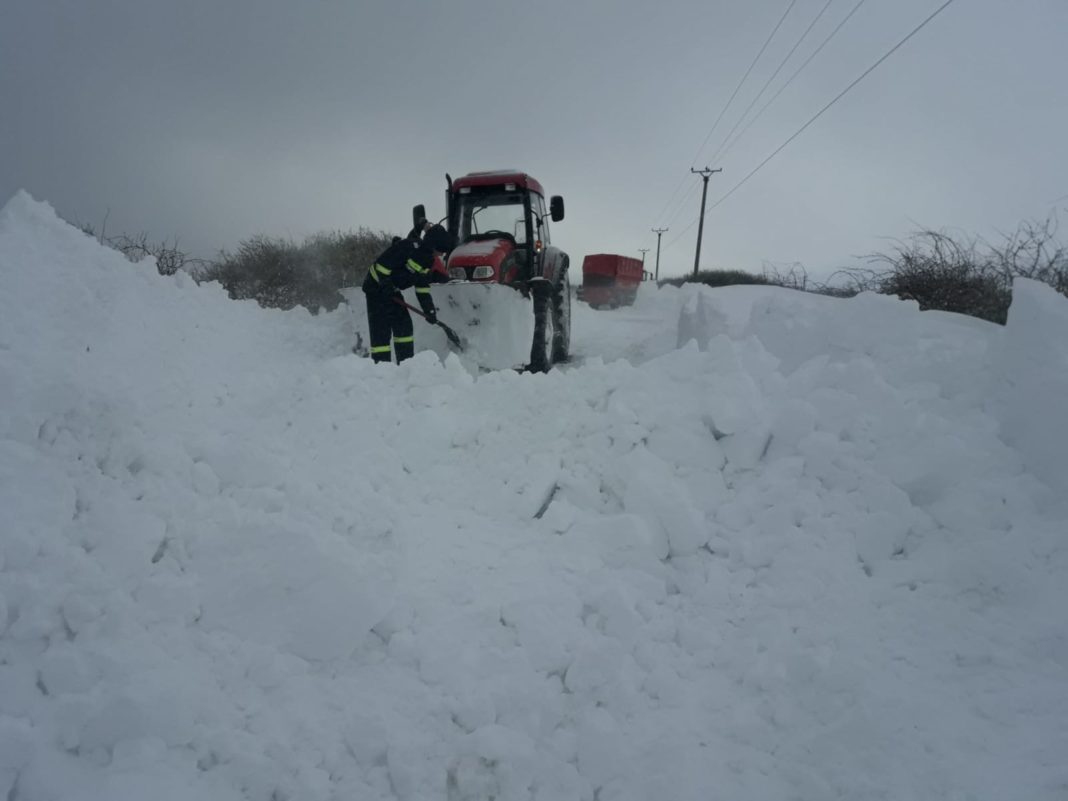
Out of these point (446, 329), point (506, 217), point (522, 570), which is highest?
point (506, 217)

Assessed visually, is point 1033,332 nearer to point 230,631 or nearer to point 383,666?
point 383,666

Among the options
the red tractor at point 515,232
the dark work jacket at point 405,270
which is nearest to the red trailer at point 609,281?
the red tractor at point 515,232

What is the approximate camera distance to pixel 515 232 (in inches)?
308

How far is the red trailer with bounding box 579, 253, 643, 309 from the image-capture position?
18328 mm

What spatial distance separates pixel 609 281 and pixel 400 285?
41.6 ft

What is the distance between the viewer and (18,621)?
199 centimetres

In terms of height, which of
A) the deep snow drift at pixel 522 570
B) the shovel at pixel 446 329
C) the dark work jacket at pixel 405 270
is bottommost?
the deep snow drift at pixel 522 570

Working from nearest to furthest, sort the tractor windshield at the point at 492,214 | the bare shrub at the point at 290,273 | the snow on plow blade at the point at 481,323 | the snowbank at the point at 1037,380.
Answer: the snowbank at the point at 1037,380 → the snow on plow blade at the point at 481,323 → the tractor windshield at the point at 492,214 → the bare shrub at the point at 290,273

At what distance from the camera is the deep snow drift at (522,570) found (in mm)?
2049

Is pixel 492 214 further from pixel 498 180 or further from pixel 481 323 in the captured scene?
pixel 481 323

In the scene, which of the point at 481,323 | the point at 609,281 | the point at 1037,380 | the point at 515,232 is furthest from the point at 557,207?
the point at 609,281

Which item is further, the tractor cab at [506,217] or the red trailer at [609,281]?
the red trailer at [609,281]

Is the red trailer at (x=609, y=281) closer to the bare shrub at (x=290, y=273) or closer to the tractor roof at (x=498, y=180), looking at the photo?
the bare shrub at (x=290, y=273)

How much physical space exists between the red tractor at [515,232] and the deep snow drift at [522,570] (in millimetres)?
3002
